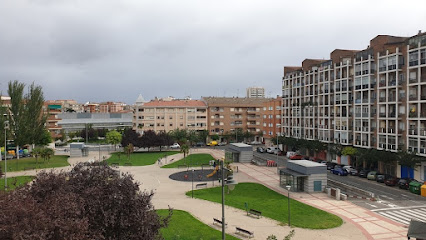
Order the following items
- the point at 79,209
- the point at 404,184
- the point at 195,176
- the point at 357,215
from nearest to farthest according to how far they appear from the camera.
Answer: the point at 79,209, the point at 357,215, the point at 404,184, the point at 195,176

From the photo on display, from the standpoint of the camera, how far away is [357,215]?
26219mm

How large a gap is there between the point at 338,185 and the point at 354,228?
642 inches

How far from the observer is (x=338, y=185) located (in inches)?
1523

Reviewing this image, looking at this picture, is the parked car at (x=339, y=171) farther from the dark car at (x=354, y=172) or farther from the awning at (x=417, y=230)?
the awning at (x=417, y=230)

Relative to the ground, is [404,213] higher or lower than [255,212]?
lower

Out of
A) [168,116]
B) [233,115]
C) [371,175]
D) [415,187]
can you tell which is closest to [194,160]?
[371,175]

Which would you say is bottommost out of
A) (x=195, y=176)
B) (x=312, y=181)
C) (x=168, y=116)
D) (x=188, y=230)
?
(x=195, y=176)

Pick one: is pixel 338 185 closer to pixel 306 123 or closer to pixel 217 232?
pixel 217 232

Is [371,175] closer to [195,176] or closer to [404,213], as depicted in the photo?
[404,213]

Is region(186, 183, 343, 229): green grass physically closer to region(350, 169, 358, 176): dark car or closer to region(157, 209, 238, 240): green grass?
region(157, 209, 238, 240): green grass

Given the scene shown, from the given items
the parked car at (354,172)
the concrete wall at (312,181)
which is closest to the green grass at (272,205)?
the concrete wall at (312,181)

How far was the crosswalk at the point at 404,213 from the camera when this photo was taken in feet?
84.4

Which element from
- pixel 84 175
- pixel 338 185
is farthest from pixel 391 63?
pixel 84 175

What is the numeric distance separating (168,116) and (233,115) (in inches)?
727
